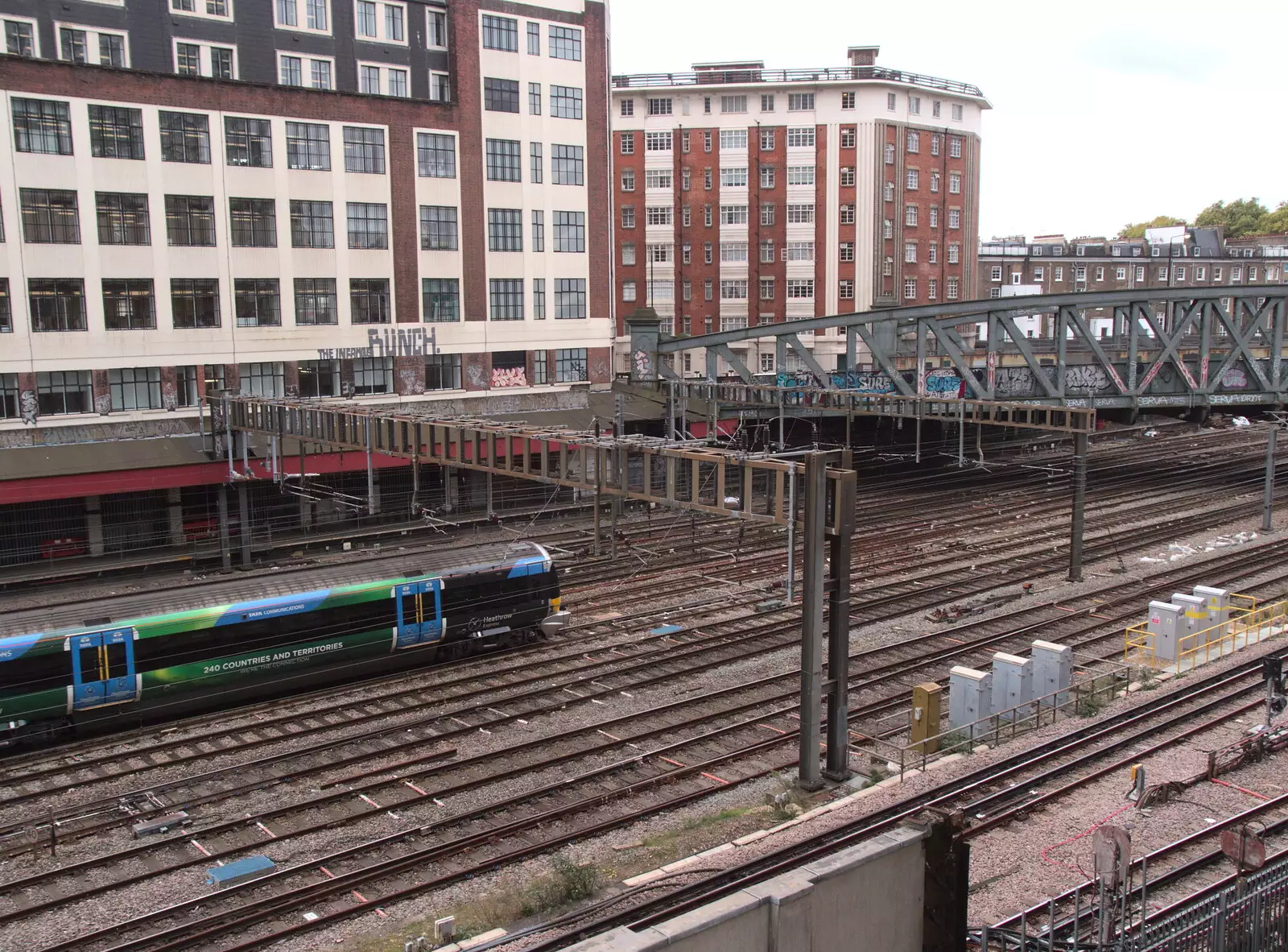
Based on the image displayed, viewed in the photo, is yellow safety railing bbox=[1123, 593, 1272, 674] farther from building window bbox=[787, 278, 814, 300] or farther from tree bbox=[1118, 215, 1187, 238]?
tree bbox=[1118, 215, 1187, 238]

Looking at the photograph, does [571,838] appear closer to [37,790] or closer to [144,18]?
[37,790]

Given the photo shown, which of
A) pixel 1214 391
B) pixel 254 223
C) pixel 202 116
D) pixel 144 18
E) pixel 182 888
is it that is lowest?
pixel 182 888

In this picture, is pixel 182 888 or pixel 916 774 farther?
pixel 916 774

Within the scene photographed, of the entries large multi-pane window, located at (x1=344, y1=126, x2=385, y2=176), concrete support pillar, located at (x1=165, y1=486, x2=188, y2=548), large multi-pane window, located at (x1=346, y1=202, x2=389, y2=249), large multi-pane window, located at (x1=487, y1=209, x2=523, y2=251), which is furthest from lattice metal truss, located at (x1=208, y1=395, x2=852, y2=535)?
large multi-pane window, located at (x1=487, y1=209, x2=523, y2=251)

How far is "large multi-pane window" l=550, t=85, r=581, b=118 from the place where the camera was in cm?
4575

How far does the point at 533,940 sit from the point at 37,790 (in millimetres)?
10449

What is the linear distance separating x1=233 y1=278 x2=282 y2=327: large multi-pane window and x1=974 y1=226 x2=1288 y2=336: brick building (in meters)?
59.9

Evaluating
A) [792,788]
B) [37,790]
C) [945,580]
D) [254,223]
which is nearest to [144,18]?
[254,223]

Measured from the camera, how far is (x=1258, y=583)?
3266 centimetres

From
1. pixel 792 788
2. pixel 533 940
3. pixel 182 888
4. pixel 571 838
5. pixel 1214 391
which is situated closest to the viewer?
pixel 533 940

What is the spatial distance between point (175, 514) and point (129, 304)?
7.13 metres

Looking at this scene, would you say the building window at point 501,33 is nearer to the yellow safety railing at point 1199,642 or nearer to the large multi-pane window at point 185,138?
the large multi-pane window at point 185,138

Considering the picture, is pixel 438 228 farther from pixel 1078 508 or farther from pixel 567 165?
pixel 1078 508

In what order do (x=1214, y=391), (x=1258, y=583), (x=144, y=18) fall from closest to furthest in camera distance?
(x=1258, y=583)
(x=144, y=18)
(x=1214, y=391)
